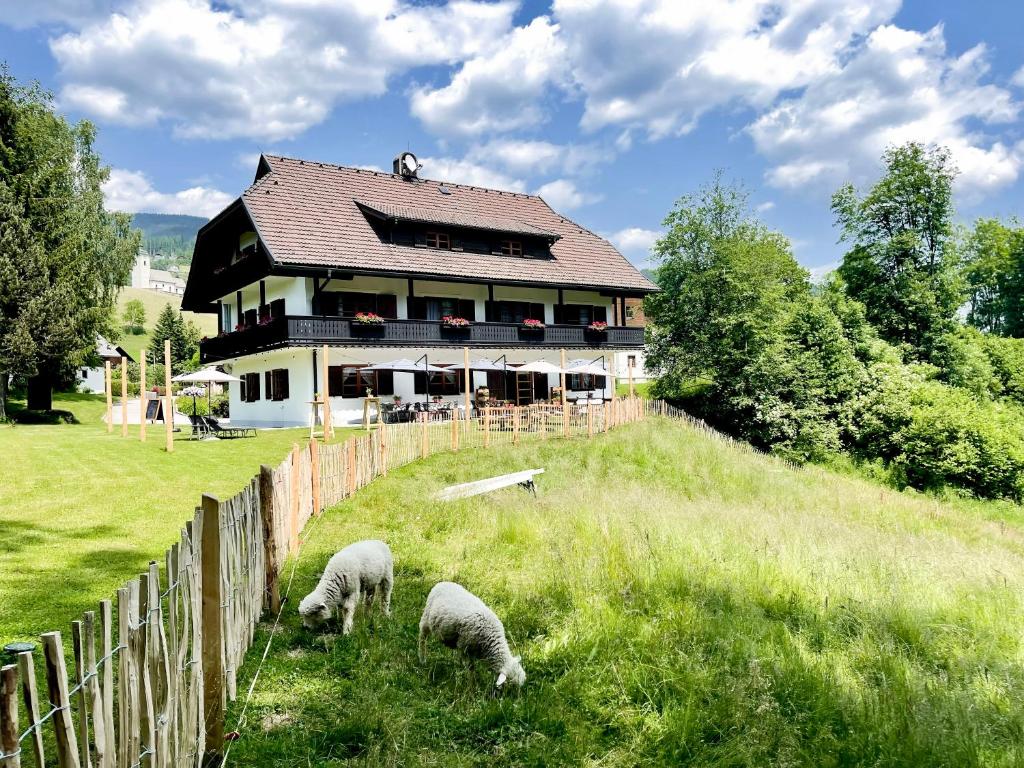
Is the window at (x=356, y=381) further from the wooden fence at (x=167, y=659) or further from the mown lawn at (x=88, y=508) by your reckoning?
the wooden fence at (x=167, y=659)

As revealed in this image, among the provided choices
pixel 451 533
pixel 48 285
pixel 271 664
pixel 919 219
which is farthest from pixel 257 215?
pixel 919 219

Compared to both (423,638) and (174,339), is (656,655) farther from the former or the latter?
(174,339)

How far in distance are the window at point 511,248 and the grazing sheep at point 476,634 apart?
93.0ft

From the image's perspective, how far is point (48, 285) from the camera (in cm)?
2736

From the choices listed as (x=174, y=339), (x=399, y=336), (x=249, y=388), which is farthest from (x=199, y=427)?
(x=174, y=339)

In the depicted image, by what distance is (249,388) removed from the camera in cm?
3064

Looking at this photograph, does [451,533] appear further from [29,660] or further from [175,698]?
[29,660]

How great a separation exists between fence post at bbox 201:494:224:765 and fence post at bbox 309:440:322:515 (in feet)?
18.9

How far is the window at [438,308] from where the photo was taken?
28.5m

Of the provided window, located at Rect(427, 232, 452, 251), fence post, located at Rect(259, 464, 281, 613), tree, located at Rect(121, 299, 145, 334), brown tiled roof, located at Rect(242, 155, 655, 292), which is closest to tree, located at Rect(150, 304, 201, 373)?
tree, located at Rect(121, 299, 145, 334)

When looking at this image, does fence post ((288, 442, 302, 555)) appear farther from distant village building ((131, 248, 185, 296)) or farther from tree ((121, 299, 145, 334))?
distant village building ((131, 248, 185, 296))

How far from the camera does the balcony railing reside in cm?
2456

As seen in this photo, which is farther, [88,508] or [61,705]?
[88,508]

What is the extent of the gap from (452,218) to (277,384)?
35.5 feet
